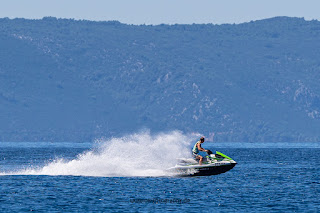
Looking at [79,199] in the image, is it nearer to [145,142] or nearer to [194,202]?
[194,202]

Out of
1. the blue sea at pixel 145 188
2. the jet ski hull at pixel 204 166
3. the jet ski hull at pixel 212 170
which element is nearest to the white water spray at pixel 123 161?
the blue sea at pixel 145 188

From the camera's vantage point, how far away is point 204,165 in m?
60.5

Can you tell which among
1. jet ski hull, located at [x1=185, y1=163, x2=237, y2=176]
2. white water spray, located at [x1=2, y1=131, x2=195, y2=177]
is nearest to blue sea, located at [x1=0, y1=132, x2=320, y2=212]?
white water spray, located at [x1=2, y1=131, x2=195, y2=177]

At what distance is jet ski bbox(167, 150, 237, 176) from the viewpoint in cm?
6034

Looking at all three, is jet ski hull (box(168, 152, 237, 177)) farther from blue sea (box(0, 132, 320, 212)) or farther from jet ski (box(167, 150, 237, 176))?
blue sea (box(0, 132, 320, 212))

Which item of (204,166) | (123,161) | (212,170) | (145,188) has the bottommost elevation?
(145,188)

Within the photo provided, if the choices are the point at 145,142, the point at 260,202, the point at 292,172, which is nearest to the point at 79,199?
the point at 260,202

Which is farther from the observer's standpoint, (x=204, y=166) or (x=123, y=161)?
(x=123, y=161)

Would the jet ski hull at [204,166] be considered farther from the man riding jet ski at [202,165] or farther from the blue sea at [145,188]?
the blue sea at [145,188]

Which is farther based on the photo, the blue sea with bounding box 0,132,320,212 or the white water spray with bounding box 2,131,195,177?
the white water spray with bounding box 2,131,195,177

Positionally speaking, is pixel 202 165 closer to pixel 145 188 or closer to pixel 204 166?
pixel 204 166

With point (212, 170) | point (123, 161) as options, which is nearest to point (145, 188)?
point (212, 170)

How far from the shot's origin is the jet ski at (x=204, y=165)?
198 ft

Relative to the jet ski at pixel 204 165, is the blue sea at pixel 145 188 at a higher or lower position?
lower
